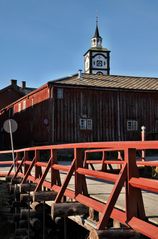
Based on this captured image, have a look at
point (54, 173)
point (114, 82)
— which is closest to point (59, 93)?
point (114, 82)

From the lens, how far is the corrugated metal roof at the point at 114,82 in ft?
110

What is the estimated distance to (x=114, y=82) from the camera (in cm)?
3550

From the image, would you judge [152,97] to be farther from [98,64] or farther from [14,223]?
[98,64]

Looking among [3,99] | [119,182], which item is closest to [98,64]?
[3,99]

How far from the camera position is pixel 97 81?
35.1 meters

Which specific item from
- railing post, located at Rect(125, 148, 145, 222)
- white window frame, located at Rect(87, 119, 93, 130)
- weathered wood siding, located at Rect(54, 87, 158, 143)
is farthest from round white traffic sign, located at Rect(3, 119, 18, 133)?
white window frame, located at Rect(87, 119, 93, 130)

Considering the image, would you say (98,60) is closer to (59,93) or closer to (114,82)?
(114,82)

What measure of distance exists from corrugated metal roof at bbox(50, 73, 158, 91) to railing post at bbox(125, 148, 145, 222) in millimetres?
27806

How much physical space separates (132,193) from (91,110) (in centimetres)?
2864

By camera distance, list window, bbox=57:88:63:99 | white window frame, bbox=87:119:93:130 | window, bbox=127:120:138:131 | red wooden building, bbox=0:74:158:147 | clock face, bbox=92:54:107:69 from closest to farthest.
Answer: red wooden building, bbox=0:74:158:147, window, bbox=57:88:63:99, white window frame, bbox=87:119:93:130, window, bbox=127:120:138:131, clock face, bbox=92:54:107:69

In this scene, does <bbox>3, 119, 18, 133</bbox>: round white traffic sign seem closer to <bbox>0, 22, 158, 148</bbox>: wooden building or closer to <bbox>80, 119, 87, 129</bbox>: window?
<bbox>0, 22, 158, 148</bbox>: wooden building

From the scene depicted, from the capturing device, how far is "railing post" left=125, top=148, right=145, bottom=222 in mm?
4652

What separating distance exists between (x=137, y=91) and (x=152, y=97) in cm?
147

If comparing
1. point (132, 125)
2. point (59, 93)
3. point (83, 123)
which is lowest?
point (132, 125)
